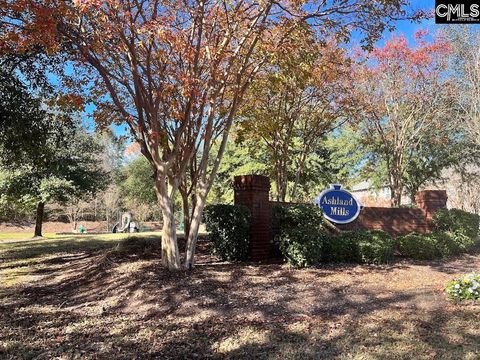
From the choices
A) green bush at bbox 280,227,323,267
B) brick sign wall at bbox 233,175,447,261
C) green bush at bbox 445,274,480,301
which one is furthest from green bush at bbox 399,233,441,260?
green bush at bbox 445,274,480,301

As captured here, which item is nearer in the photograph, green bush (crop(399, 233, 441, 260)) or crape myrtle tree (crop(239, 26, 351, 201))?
green bush (crop(399, 233, 441, 260))

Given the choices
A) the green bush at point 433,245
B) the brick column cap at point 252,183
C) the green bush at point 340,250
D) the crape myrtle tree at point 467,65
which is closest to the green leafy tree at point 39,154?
the brick column cap at point 252,183

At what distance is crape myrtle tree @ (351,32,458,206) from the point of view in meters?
14.4

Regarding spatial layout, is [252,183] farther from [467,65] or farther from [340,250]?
[467,65]

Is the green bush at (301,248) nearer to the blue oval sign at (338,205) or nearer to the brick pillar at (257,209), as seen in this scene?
the brick pillar at (257,209)

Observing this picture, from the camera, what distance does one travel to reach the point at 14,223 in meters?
35.9

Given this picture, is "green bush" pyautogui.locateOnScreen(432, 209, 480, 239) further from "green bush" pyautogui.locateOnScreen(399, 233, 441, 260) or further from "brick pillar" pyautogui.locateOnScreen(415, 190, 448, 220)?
"green bush" pyautogui.locateOnScreen(399, 233, 441, 260)

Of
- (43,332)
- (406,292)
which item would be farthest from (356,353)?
(43,332)

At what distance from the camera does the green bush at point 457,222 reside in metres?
11.3

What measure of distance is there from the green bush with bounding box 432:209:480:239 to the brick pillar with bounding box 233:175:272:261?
5643mm

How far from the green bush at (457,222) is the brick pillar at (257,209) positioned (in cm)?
564

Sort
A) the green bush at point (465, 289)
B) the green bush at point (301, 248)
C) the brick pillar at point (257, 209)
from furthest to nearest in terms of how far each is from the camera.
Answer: the brick pillar at point (257, 209), the green bush at point (301, 248), the green bush at point (465, 289)

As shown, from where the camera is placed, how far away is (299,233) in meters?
8.17

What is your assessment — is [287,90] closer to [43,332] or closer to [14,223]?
[43,332]
